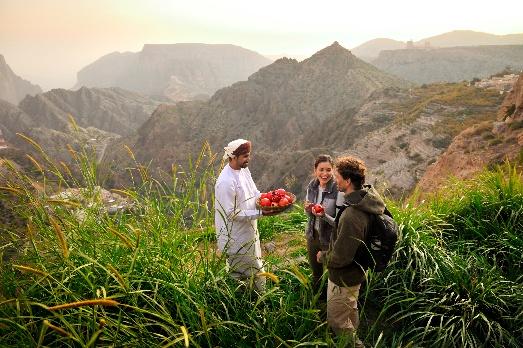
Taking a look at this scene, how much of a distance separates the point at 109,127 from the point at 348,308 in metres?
207

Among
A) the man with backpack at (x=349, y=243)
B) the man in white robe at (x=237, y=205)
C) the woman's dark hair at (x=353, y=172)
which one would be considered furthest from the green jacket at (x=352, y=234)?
the man in white robe at (x=237, y=205)

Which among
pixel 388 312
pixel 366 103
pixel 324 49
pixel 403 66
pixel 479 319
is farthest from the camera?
pixel 403 66

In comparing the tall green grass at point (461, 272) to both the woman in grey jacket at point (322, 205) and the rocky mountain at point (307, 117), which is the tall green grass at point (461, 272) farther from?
the rocky mountain at point (307, 117)

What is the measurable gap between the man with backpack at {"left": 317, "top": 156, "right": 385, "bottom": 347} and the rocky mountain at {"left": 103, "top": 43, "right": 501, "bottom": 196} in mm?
39036

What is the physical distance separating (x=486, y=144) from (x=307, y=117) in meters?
90.7

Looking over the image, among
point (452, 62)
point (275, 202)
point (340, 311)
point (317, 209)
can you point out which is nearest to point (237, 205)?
point (275, 202)

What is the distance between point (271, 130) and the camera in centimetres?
11050

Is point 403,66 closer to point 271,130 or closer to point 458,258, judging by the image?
point 271,130

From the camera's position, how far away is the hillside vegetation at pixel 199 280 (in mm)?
2350

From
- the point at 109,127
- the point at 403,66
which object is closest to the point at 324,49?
the point at 403,66

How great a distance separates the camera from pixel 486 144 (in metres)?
18.9

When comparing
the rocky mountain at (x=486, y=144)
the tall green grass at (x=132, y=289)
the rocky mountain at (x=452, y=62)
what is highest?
the rocky mountain at (x=452, y=62)

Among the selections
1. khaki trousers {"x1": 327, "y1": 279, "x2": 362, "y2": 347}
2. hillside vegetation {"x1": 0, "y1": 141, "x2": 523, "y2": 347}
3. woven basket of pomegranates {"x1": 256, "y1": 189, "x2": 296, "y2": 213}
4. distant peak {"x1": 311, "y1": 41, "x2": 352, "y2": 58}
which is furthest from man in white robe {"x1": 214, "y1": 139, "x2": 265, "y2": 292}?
distant peak {"x1": 311, "y1": 41, "x2": 352, "y2": 58}

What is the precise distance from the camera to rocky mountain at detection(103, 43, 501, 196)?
4478 cm
